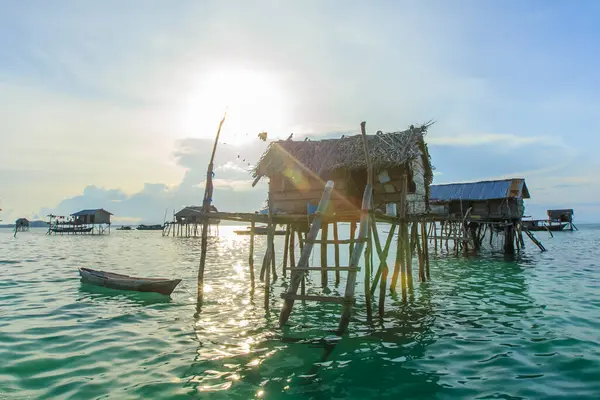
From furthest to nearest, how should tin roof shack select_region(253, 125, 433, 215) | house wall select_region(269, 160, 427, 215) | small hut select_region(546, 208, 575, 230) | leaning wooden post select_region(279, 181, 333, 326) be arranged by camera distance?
small hut select_region(546, 208, 575, 230) → house wall select_region(269, 160, 427, 215) → tin roof shack select_region(253, 125, 433, 215) → leaning wooden post select_region(279, 181, 333, 326)

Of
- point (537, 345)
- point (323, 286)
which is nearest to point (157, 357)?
point (537, 345)

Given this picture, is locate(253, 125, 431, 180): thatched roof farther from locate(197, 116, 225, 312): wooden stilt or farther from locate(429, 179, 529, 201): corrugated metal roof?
locate(429, 179, 529, 201): corrugated metal roof

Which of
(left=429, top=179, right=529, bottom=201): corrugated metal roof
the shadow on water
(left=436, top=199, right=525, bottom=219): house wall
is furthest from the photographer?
(left=429, top=179, right=529, bottom=201): corrugated metal roof

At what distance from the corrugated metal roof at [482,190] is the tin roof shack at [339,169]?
62.2 feet

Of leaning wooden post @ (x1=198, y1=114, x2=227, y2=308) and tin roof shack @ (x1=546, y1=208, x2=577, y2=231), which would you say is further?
tin roof shack @ (x1=546, y1=208, x2=577, y2=231)

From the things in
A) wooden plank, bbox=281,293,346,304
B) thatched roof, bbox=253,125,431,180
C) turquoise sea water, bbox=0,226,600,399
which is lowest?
turquoise sea water, bbox=0,226,600,399

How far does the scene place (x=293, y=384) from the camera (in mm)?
6020

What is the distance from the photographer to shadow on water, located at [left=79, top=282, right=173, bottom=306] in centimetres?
1244

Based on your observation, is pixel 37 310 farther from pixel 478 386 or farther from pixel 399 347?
pixel 478 386

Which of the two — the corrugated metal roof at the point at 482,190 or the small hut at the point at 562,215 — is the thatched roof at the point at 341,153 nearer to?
the corrugated metal roof at the point at 482,190

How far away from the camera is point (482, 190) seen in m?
34.1

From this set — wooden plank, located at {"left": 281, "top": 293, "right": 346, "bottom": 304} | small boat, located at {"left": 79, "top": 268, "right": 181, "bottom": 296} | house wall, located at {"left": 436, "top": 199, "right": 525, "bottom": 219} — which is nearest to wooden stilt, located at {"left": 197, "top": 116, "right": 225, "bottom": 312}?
small boat, located at {"left": 79, "top": 268, "right": 181, "bottom": 296}

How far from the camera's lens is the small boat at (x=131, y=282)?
→ 42.2ft

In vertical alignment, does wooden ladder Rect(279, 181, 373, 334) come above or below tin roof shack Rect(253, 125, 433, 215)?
below
